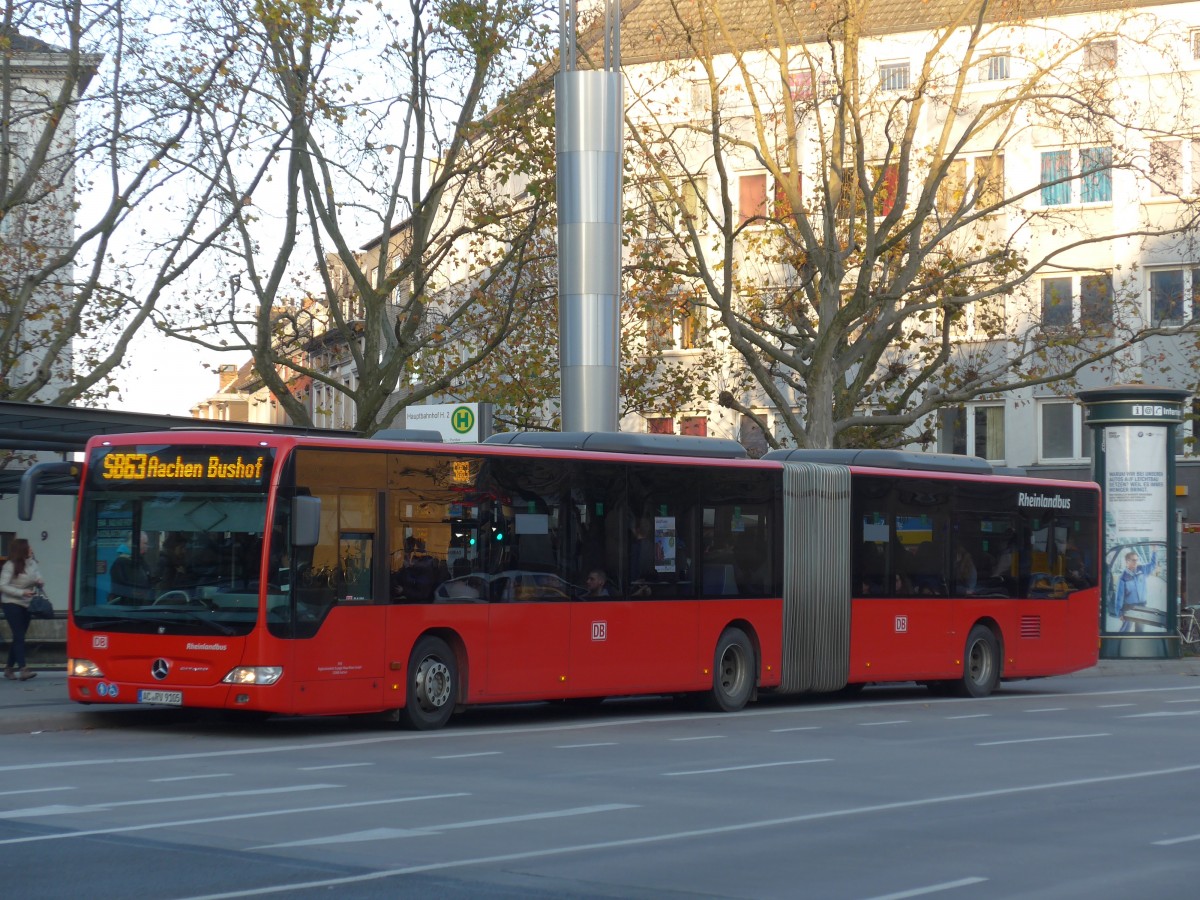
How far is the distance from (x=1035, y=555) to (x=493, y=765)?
13.7m

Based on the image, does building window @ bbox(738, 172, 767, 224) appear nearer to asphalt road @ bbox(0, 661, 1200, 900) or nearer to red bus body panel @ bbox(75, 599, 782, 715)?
red bus body panel @ bbox(75, 599, 782, 715)

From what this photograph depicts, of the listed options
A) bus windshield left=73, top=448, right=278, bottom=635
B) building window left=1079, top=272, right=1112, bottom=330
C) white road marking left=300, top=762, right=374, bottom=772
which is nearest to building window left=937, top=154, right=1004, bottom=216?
building window left=1079, top=272, right=1112, bottom=330

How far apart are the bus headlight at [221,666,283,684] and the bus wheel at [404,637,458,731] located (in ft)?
5.65

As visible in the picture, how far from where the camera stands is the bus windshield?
16375mm

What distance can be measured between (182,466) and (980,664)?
12692 millimetres

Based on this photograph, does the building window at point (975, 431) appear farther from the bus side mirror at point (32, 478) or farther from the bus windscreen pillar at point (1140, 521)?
the bus side mirror at point (32, 478)

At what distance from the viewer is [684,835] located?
406 inches

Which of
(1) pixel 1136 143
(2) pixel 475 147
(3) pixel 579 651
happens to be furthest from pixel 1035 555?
(1) pixel 1136 143

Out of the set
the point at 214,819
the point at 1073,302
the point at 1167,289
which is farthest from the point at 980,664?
the point at 1167,289

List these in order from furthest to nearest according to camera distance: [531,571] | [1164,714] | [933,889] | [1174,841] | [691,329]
Result: [691,329], [1164,714], [531,571], [1174,841], [933,889]

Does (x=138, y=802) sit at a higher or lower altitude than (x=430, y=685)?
lower

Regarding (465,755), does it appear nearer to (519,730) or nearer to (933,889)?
(519,730)

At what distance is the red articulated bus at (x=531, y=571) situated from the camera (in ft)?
54.1

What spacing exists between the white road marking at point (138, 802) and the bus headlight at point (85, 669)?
4975 millimetres
